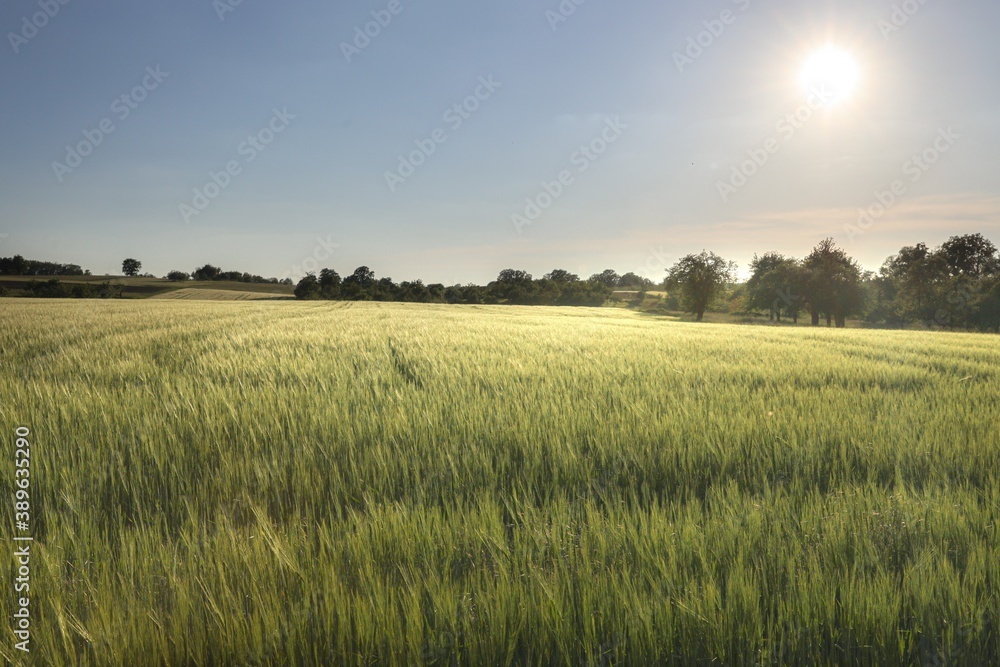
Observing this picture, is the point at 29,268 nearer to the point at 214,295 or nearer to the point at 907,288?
the point at 214,295

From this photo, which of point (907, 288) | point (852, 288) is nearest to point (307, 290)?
point (852, 288)

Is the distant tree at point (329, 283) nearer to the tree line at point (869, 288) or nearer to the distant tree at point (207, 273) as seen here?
the distant tree at point (207, 273)

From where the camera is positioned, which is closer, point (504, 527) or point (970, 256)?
point (504, 527)

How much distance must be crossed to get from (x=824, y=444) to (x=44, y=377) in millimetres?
7479

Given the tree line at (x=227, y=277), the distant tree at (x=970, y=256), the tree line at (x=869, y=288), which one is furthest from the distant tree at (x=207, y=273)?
the distant tree at (x=970, y=256)

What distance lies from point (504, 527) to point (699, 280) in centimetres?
7088

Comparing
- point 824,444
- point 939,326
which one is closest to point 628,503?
point 824,444

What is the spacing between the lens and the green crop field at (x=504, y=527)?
1.26 meters

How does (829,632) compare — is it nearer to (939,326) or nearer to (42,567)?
(42,567)

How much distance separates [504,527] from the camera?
196 centimetres

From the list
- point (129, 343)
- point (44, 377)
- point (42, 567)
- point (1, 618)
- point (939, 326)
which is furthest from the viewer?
point (939, 326)

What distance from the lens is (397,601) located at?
55.2 inches

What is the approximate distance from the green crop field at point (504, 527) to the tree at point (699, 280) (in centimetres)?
6708

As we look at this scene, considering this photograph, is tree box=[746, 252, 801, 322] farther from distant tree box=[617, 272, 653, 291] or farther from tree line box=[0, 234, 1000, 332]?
distant tree box=[617, 272, 653, 291]
